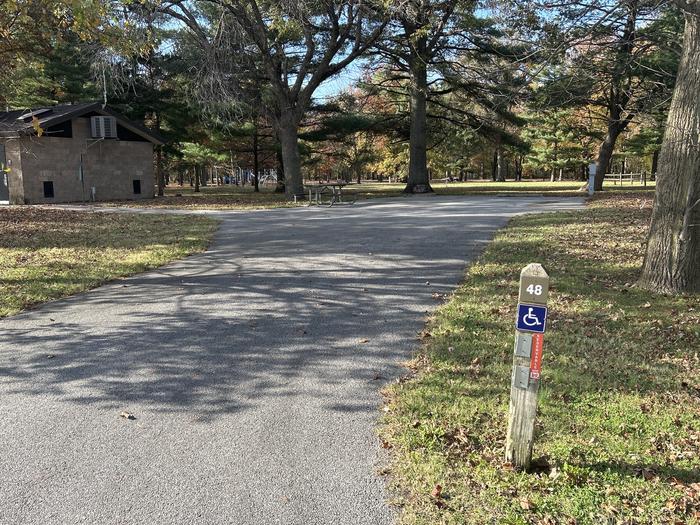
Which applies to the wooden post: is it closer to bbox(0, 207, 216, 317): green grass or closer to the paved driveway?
the paved driveway

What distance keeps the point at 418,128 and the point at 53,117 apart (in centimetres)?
1738

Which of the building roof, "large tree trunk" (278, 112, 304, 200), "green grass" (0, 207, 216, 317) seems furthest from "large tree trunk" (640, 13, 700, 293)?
the building roof

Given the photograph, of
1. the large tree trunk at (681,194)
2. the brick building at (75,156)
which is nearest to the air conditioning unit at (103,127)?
the brick building at (75,156)

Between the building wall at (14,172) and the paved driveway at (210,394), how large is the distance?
19.6 m

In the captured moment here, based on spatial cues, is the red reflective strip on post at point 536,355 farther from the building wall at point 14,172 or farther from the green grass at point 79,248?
the building wall at point 14,172

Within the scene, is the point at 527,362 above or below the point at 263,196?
below

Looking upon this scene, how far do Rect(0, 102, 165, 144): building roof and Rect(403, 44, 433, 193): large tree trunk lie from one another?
45.7 ft

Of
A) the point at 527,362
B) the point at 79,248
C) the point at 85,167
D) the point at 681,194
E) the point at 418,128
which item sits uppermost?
the point at 418,128

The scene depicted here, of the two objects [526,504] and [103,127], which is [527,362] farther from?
[103,127]

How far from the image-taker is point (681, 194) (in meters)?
6.58

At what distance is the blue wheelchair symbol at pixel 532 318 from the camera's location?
2.98m

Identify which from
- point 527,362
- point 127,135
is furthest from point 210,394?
point 127,135

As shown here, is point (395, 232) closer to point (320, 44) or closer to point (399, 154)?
point (320, 44)

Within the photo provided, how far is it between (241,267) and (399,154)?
49739 millimetres
